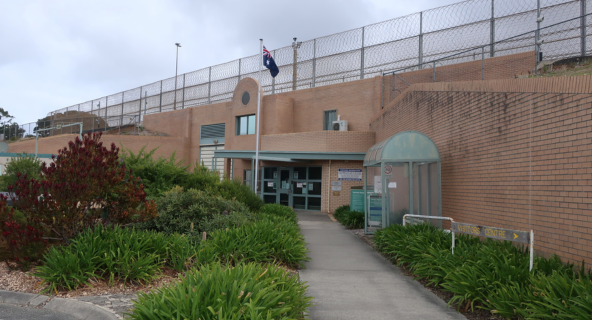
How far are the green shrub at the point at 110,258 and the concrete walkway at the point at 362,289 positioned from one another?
249cm

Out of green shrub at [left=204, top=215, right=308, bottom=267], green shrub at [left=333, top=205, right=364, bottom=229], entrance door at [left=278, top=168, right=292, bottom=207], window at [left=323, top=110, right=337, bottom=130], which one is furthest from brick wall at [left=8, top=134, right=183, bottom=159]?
green shrub at [left=204, top=215, right=308, bottom=267]

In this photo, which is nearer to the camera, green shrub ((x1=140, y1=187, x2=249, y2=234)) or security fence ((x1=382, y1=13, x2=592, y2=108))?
green shrub ((x1=140, y1=187, x2=249, y2=234))

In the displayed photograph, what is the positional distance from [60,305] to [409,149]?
8.41 m

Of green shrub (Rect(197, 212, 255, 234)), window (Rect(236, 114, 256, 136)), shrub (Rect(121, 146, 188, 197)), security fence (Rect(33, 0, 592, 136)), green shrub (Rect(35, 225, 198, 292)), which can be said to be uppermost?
security fence (Rect(33, 0, 592, 136))

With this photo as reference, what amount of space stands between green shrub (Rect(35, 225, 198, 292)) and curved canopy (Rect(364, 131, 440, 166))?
5740 mm

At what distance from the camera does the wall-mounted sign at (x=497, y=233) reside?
592 centimetres

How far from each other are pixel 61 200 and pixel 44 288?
1577 mm

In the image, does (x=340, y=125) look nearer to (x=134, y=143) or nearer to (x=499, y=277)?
(x=499, y=277)

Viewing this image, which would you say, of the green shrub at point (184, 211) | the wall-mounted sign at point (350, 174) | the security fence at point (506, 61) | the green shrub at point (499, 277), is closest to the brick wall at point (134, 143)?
the wall-mounted sign at point (350, 174)

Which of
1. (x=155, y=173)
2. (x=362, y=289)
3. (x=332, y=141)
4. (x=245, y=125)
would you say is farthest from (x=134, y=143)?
(x=362, y=289)

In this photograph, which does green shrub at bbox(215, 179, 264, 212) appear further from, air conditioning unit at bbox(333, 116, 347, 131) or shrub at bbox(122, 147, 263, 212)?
air conditioning unit at bbox(333, 116, 347, 131)

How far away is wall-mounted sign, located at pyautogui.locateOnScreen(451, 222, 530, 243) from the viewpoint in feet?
19.4

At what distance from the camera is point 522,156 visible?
25.4 feet

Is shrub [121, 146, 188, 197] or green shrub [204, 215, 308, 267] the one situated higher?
shrub [121, 146, 188, 197]
